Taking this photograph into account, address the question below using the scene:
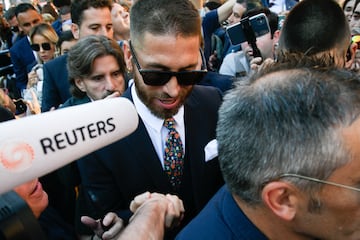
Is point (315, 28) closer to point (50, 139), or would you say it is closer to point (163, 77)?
point (163, 77)

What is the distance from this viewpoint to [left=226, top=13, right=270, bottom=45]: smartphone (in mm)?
2396

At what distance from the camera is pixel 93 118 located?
598 millimetres

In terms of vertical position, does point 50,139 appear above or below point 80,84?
above

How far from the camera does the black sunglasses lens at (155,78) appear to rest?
1444 millimetres

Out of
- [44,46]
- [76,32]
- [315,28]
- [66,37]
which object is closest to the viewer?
[315,28]

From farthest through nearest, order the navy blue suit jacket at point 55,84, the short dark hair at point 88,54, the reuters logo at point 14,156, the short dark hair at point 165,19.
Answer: the navy blue suit jacket at point 55,84 → the short dark hair at point 88,54 → the short dark hair at point 165,19 → the reuters logo at point 14,156

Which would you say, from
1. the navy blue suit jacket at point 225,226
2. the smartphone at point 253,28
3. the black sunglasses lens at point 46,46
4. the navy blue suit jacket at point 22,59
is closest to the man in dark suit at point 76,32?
the black sunglasses lens at point 46,46

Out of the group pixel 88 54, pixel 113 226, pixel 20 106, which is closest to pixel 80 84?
pixel 88 54

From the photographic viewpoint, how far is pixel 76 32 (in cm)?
310

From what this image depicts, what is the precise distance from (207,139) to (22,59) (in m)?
3.95

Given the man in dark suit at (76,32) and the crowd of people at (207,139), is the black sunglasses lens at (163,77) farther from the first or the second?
the man in dark suit at (76,32)

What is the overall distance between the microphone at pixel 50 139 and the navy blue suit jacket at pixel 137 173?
0.84 metres

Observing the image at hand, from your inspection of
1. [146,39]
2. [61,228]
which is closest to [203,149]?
[146,39]

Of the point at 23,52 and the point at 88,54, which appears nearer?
the point at 88,54
